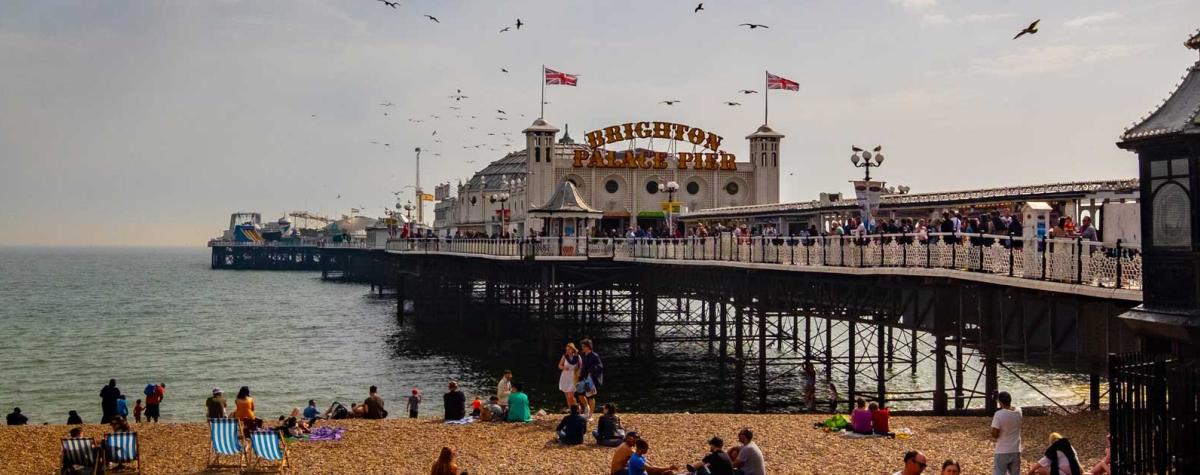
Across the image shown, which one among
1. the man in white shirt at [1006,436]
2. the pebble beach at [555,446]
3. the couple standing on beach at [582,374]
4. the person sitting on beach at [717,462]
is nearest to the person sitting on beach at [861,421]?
the pebble beach at [555,446]

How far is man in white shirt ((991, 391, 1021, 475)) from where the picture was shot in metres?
13.0

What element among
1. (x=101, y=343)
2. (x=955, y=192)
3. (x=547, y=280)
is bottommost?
(x=101, y=343)

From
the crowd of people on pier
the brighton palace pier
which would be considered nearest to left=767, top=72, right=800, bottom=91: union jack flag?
the brighton palace pier

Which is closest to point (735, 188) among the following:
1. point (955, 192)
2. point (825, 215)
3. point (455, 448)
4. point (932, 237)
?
point (825, 215)

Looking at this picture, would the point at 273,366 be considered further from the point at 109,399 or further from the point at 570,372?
the point at 570,372

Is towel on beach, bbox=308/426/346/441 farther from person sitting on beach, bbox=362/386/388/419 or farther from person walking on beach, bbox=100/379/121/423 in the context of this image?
person walking on beach, bbox=100/379/121/423

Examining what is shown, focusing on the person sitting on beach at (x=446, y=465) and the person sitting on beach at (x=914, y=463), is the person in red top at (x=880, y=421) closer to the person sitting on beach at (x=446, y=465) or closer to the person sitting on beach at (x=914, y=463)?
the person sitting on beach at (x=914, y=463)

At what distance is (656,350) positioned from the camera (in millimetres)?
45375

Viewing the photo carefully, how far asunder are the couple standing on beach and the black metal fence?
375 inches

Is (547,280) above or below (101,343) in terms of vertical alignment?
above

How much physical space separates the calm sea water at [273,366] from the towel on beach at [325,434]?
11707 mm

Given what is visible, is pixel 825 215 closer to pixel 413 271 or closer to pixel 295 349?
pixel 295 349

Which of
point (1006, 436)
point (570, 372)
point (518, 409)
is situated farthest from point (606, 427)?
point (1006, 436)

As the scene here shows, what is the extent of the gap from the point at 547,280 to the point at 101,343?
26.3 metres
